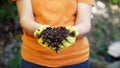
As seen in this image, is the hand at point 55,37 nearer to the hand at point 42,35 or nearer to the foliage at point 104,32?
the hand at point 42,35

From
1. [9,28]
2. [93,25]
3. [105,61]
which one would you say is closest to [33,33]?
[9,28]

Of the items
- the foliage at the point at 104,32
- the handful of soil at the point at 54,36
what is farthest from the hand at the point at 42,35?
the foliage at the point at 104,32

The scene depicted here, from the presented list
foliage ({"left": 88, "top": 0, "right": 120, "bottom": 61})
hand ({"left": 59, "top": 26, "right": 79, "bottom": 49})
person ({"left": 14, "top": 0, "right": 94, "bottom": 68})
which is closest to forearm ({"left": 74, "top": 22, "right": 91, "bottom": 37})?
person ({"left": 14, "top": 0, "right": 94, "bottom": 68})

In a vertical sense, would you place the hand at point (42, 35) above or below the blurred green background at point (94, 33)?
above

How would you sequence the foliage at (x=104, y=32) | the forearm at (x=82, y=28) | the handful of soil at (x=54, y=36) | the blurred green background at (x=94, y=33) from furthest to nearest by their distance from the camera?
1. the foliage at (x=104, y=32)
2. the blurred green background at (x=94, y=33)
3. the forearm at (x=82, y=28)
4. the handful of soil at (x=54, y=36)

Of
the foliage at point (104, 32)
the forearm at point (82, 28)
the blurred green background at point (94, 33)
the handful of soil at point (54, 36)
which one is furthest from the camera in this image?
the foliage at point (104, 32)

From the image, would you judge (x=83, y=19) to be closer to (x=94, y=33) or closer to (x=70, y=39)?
(x=70, y=39)
